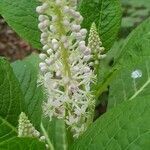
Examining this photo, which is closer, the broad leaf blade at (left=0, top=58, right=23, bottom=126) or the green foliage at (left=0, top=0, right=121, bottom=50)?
the broad leaf blade at (left=0, top=58, right=23, bottom=126)

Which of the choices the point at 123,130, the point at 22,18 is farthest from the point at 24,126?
the point at 22,18

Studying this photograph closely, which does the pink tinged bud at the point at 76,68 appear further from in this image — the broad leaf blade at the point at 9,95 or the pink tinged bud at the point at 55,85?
the broad leaf blade at the point at 9,95

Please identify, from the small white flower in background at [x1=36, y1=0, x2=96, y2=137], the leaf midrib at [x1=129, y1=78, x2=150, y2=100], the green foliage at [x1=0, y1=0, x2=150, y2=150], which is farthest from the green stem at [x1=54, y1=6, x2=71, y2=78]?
the leaf midrib at [x1=129, y1=78, x2=150, y2=100]

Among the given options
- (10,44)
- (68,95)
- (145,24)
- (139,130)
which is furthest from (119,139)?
(10,44)

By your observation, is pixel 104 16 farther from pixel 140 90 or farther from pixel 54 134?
pixel 54 134

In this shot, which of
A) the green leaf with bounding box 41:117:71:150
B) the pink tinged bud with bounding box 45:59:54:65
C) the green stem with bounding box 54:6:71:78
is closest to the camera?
the green stem with bounding box 54:6:71:78

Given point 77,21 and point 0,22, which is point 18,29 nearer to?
point 77,21

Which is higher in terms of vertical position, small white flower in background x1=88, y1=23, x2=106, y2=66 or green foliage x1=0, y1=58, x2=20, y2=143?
small white flower in background x1=88, y1=23, x2=106, y2=66

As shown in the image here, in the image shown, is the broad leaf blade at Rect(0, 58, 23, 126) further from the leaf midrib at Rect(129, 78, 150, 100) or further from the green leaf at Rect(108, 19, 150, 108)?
the leaf midrib at Rect(129, 78, 150, 100)
